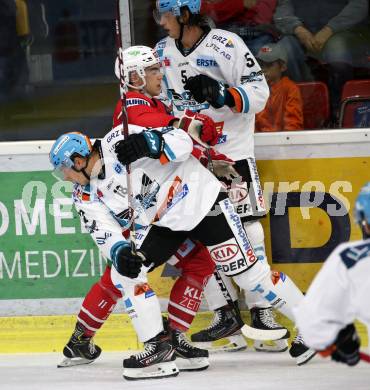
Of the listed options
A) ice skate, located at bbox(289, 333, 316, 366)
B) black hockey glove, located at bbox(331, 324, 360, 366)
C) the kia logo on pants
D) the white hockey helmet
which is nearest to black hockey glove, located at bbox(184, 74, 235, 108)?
the white hockey helmet

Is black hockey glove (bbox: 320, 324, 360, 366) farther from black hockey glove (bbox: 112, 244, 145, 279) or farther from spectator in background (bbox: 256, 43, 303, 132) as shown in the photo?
spectator in background (bbox: 256, 43, 303, 132)

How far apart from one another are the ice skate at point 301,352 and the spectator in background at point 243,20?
146 cm

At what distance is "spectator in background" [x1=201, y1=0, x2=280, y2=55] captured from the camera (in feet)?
19.7

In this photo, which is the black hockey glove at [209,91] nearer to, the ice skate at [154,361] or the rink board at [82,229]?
the rink board at [82,229]

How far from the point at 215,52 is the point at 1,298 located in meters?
1.67

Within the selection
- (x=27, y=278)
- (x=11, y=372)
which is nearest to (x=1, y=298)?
(x=27, y=278)

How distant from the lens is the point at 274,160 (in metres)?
6.01

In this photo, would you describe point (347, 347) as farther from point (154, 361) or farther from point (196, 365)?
point (196, 365)

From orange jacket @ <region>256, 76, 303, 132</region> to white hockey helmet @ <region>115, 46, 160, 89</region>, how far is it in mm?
757

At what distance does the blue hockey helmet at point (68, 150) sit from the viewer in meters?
5.38

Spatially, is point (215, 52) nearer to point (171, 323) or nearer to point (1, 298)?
point (171, 323)

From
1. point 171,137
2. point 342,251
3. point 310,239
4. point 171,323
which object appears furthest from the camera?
point 310,239

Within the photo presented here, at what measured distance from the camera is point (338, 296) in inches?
148

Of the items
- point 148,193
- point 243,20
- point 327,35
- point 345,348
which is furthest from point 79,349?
point 345,348
